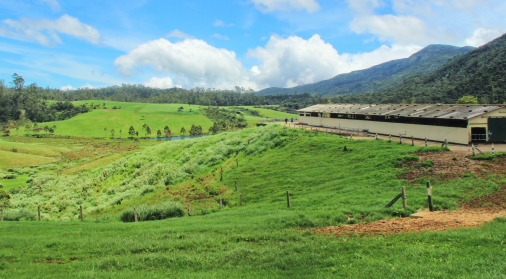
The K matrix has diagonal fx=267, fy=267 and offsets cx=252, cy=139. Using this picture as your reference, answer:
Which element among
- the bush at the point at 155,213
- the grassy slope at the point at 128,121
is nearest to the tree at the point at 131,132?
the grassy slope at the point at 128,121

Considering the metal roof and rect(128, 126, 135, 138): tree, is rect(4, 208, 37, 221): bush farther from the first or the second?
rect(128, 126, 135, 138): tree

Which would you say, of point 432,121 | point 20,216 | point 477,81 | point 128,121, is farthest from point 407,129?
point 128,121

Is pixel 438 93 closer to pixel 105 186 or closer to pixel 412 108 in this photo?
pixel 412 108

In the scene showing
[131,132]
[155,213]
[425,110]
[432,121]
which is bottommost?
[155,213]

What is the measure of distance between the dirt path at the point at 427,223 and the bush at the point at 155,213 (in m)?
11.8

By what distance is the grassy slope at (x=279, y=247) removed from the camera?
7.59 meters

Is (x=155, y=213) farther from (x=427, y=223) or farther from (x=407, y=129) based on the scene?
(x=407, y=129)

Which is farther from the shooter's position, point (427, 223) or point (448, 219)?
point (448, 219)

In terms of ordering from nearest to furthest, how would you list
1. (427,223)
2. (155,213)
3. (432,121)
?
(427,223)
(155,213)
(432,121)

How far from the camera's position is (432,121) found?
2959cm

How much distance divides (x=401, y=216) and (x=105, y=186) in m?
39.1

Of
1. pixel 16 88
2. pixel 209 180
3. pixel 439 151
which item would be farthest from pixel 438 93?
pixel 16 88

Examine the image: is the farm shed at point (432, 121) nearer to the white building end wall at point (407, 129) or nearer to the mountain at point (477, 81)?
the white building end wall at point (407, 129)

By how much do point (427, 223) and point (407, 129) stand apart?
25.6 metres
